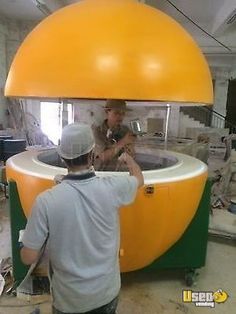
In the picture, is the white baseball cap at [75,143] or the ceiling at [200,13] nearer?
the white baseball cap at [75,143]

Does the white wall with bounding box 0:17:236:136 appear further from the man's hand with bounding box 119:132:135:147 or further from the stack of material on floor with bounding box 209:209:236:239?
the stack of material on floor with bounding box 209:209:236:239

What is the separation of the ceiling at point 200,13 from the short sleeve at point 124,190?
480 centimetres

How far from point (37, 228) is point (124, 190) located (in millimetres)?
423

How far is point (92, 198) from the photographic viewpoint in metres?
1.26

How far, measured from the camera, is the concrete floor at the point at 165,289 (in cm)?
237

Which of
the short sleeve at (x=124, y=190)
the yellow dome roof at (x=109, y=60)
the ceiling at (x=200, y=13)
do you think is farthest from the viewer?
the ceiling at (x=200, y=13)

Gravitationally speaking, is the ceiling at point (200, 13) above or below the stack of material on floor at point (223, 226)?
above

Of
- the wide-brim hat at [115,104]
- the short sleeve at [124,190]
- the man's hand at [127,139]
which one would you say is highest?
the wide-brim hat at [115,104]

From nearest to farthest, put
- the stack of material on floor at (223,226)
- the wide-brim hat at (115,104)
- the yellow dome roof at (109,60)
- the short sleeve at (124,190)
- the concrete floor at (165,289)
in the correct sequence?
the short sleeve at (124,190), the yellow dome roof at (109,60), the concrete floor at (165,289), the wide-brim hat at (115,104), the stack of material on floor at (223,226)

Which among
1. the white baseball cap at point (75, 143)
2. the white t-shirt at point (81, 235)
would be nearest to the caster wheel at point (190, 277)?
the white t-shirt at point (81, 235)

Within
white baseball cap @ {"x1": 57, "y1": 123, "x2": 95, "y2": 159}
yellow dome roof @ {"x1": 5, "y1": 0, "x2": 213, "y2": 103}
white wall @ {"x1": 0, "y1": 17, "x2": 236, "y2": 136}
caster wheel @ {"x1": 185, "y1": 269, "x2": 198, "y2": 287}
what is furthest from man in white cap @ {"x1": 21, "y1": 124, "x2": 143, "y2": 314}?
white wall @ {"x1": 0, "y1": 17, "x2": 236, "y2": 136}

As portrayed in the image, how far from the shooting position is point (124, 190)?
4.58 feet

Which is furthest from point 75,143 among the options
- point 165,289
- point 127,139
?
point 165,289

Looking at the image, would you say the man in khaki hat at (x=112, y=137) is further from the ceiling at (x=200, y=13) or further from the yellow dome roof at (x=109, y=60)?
the ceiling at (x=200, y=13)
